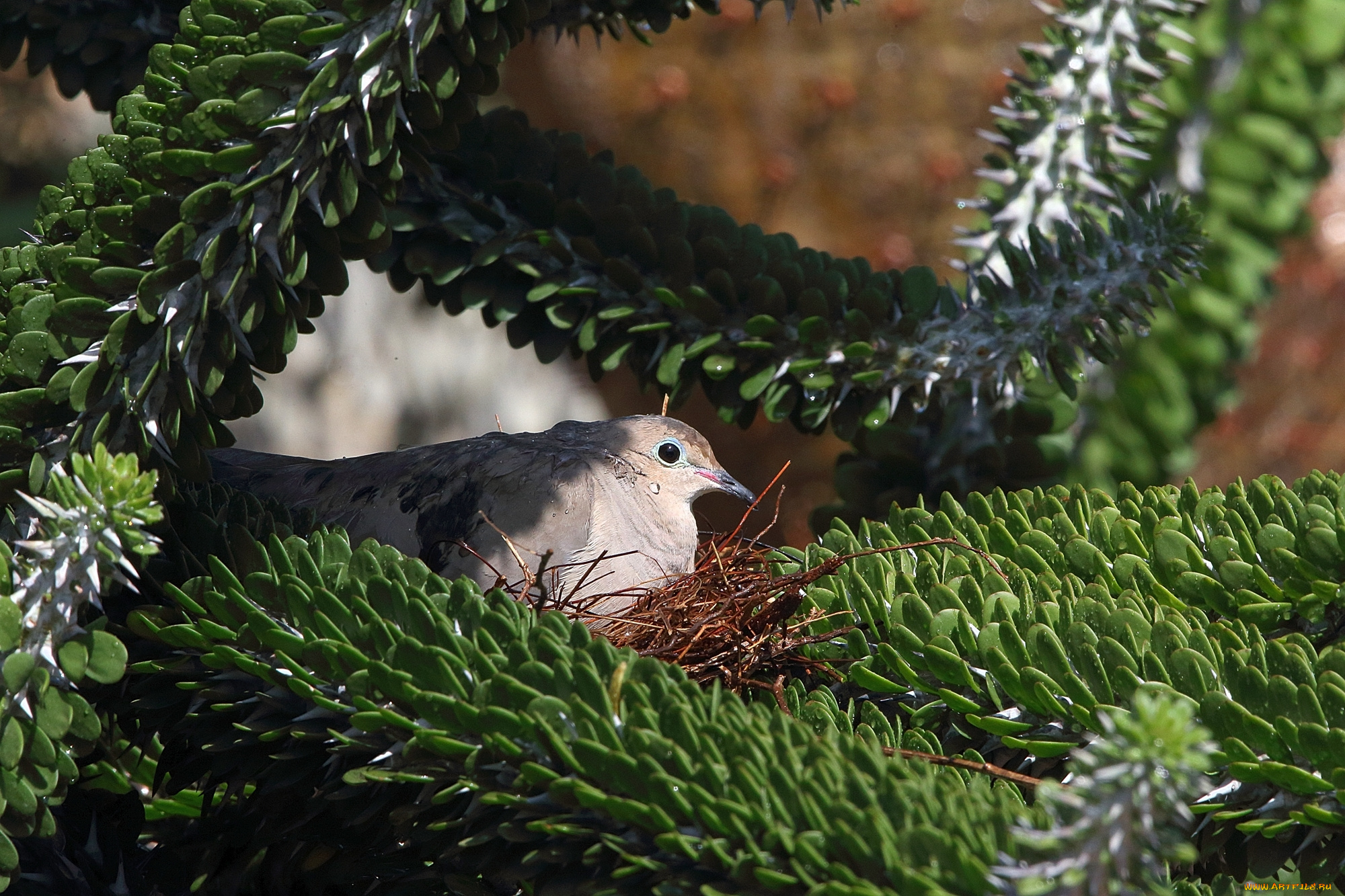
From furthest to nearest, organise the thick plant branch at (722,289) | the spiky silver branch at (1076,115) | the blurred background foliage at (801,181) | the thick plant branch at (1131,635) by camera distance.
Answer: the blurred background foliage at (801,181) < the spiky silver branch at (1076,115) < the thick plant branch at (722,289) < the thick plant branch at (1131,635)

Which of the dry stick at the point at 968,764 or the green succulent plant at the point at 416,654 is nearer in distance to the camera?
the green succulent plant at the point at 416,654

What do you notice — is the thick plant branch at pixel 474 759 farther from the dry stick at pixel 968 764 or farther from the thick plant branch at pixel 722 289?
the thick plant branch at pixel 722 289

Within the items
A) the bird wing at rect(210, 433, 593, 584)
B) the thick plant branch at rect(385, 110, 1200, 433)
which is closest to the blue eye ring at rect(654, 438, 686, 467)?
the bird wing at rect(210, 433, 593, 584)

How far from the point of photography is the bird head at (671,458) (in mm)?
1448

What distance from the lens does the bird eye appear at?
1458mm

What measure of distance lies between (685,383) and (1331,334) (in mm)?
2606

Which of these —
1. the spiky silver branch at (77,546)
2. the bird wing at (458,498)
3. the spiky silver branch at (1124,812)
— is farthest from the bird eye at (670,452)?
the spiky silver branch at (1124,812)

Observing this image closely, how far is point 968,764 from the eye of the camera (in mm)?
740

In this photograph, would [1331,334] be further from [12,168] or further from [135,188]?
[12,168]

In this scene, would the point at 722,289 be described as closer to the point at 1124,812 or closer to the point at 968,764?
the point at 968,764

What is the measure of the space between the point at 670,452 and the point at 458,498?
309mm

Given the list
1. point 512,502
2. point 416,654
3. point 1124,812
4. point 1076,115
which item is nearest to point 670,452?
point 512,502

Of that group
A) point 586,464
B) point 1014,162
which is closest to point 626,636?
point 586,464

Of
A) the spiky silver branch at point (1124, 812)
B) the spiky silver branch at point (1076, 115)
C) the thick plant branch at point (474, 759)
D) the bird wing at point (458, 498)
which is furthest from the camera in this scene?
the spiky silver branch at point (1076, 115)
